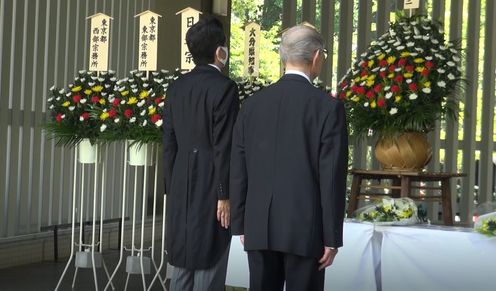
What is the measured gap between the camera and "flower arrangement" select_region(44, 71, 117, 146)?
4.66 m

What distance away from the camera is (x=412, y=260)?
3572 mm

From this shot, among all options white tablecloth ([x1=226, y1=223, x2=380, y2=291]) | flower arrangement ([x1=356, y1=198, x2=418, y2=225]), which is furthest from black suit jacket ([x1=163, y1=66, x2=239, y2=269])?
flower arrangement ([x1=356, y1=198, x2=418, y2=225])

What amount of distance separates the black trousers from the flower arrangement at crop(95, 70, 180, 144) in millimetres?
1900

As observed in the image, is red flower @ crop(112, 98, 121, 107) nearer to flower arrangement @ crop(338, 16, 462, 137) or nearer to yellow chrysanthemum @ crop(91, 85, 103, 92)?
yellow chrysanthemum @ crop(91, 85, 103, 92)

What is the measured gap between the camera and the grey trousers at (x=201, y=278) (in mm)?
3340

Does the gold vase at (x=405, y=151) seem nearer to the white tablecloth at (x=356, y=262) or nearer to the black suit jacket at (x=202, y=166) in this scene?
the white tablecloth at (x=356, y=262)

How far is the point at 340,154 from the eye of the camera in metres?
2.44

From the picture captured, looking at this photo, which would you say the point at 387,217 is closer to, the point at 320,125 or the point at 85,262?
the point at 320,125

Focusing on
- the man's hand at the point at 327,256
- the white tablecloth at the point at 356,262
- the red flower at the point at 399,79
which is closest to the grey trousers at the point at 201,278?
the white tablecloth at the point at 356,262

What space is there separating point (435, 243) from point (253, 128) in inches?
51.8

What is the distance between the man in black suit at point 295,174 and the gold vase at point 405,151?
1.85 metres

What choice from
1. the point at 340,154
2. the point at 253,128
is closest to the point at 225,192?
the point at 253,128

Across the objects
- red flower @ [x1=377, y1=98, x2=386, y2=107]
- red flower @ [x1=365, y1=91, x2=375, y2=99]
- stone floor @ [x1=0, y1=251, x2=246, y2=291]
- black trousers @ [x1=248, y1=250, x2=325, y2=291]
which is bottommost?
stone floor @ [x1=0, y1=251, x2=246, y2=291]

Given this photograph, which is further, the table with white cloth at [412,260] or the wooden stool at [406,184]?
the wooden stool at [406,184]
